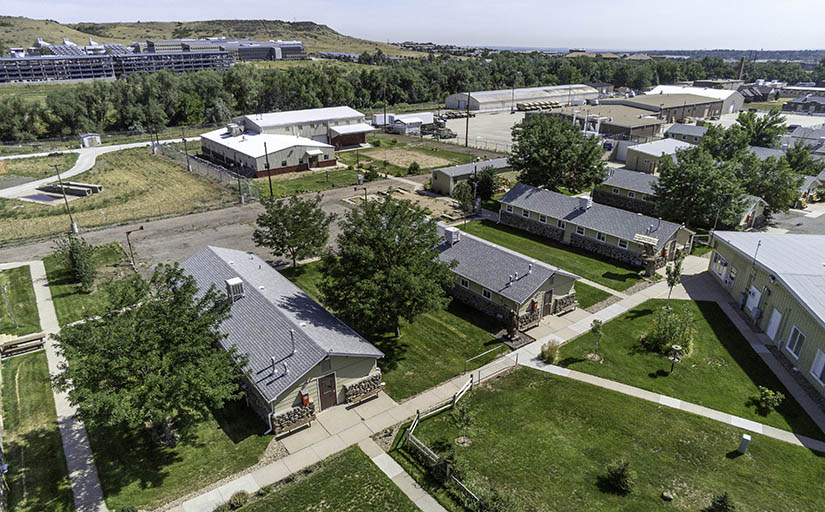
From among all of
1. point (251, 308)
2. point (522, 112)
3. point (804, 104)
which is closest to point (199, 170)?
point (251, 308)

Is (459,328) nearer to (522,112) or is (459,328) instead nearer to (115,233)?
(115,233)

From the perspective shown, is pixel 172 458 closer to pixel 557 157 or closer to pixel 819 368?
pixel 819 368

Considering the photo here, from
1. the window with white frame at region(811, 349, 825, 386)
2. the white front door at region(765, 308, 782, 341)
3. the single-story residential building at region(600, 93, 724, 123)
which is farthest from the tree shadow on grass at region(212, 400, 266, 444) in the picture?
the single-story residential building at region(600, 93, 724, 123)

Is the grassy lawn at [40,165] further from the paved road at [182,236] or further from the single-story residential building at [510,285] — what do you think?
the single-story residential building at [510,285]

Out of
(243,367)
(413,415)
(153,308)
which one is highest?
(153,308)

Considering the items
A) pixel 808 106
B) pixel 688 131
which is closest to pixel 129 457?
pixel 688 131

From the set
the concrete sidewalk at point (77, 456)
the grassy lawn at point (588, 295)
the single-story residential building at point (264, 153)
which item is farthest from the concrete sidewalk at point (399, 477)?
the single-story residential building at point (264, 153)
